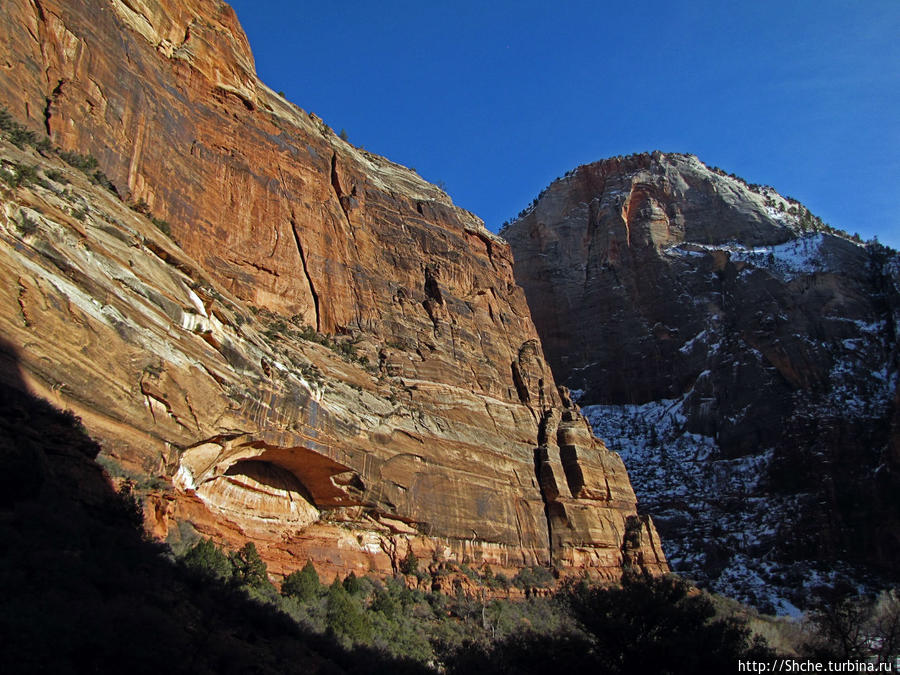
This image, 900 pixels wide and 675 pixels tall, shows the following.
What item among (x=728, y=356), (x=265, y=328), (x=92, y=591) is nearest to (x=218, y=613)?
(x=92, y=591)

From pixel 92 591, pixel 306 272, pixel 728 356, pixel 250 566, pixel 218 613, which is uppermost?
pixel 728 356

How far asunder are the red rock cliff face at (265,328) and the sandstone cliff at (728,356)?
93.2 ft

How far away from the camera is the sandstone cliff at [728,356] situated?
6147 cm

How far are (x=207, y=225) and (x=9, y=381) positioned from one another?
18.0m

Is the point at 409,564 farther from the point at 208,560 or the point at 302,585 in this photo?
the point at 208,560

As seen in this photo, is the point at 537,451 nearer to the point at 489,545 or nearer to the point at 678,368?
the point at 489,545

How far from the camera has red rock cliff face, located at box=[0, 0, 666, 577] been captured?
17.5 meters

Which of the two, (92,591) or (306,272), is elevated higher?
(306,272)

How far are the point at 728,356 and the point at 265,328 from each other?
69.0m

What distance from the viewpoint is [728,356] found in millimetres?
81750

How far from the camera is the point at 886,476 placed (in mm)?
60375

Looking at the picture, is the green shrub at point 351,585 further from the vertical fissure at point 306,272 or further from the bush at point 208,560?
the vertical fissure at point 306,272

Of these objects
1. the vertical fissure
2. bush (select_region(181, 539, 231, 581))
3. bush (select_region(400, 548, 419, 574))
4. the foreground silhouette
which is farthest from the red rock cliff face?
the foreground silhouette

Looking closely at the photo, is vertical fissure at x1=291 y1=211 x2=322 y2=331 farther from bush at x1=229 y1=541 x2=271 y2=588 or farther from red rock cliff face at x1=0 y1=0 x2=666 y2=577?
bush at x1=229 y1=541 x2=271 y2=588
